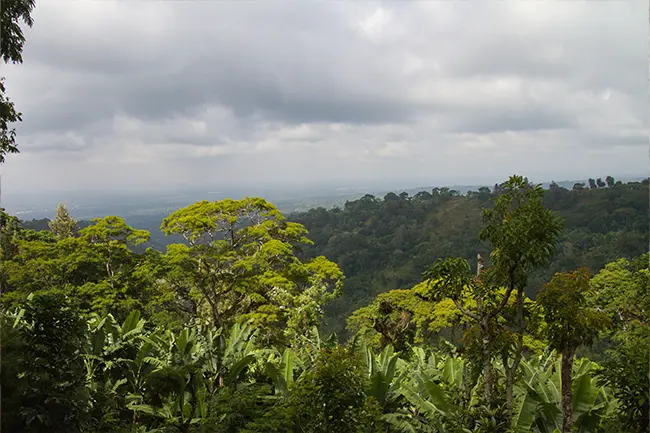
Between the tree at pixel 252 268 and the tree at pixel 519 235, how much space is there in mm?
6629

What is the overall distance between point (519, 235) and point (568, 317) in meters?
1.25

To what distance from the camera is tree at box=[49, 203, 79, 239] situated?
87.9 feet

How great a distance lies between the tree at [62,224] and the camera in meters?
26.8

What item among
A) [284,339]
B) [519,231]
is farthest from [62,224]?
[519,231]

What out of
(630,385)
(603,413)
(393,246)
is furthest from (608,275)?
(393,246)

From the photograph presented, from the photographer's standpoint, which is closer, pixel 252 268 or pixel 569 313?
pixel 569 313

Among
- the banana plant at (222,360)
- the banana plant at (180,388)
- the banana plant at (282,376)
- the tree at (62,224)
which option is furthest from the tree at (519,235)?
the tree at (62,224)

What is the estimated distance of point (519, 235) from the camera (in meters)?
5.68

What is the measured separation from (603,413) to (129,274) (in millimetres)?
13576

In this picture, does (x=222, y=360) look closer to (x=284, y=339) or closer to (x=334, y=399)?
(x=334, y=399)

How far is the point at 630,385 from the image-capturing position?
563 centimetres

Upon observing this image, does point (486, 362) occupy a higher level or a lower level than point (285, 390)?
higher

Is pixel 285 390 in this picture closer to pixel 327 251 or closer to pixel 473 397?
pixel 473 397

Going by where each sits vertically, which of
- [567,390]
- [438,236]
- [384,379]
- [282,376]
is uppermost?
[567,390]
